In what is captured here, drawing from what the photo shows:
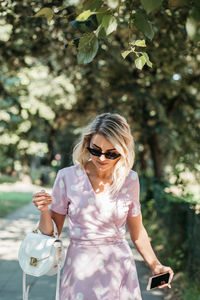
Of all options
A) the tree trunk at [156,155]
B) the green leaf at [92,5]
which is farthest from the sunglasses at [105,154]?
the tree trunk at [156,155]

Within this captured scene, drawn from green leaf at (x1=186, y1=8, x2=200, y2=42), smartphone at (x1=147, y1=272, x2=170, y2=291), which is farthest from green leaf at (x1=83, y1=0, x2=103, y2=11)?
smartphone at (x1=147, y1=272, x2=170, y2=291)

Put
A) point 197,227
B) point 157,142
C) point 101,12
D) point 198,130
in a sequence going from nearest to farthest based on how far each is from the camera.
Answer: point 101,12 < point 197,227 < point 198,130 < point 157,142

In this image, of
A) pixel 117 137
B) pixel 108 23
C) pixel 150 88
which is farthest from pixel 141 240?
pixel 150 88

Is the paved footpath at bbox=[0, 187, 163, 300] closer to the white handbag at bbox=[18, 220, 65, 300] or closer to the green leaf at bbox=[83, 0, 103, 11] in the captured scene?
the white handbag at bbox=[18, 220, 65, 300]

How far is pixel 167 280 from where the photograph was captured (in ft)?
8.82

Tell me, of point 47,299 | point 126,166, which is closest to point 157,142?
point 47,299

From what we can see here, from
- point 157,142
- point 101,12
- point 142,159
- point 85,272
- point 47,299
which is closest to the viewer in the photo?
point 101,12

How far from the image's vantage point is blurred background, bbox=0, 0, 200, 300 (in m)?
5.45

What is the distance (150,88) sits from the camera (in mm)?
11141

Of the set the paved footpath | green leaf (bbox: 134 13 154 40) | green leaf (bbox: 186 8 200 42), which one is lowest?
the paved footpath

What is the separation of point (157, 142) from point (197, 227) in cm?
707

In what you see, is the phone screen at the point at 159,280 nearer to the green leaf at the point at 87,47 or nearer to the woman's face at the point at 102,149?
the woman's face at the point at 102,149

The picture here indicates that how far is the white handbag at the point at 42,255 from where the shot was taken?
2484 millimetres

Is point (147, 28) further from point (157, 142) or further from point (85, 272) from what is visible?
point (157, 142)
